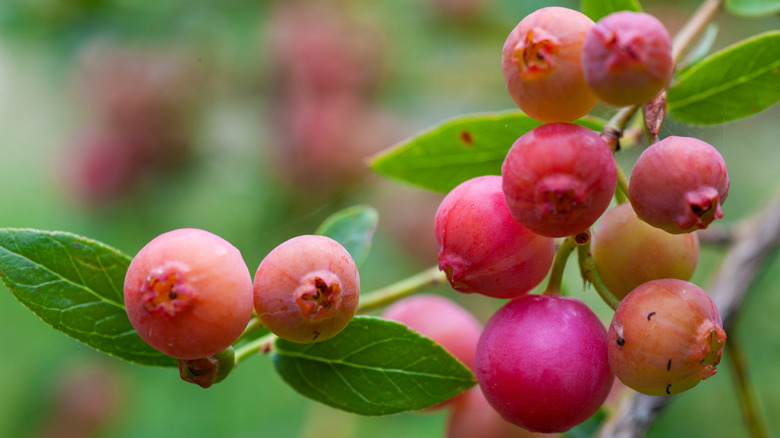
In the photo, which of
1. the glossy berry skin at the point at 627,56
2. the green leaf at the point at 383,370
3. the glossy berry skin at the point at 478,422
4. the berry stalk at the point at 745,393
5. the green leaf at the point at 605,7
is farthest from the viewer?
the berry stalk at the point at 745,393

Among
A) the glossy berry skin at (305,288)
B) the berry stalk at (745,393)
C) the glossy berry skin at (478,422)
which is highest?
the glossy berry skin at (305,288)

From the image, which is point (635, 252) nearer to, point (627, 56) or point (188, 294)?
point (627, 56)

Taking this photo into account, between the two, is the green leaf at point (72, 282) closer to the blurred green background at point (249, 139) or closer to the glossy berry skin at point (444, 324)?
the glossy berry skin at point (444, 324)

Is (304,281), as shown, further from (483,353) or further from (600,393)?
(600,393)

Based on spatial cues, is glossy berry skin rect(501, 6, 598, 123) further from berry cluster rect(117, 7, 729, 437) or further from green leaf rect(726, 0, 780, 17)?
green leaf rect(726, 0, 780, 17)

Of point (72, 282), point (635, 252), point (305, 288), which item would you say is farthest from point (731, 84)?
point (72, 282)

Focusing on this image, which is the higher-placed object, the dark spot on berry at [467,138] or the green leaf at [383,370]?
the dark spot on berry at [467,138]

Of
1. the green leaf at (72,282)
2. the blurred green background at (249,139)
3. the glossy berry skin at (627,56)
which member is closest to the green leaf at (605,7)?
the glossy berry skin at (627,56)

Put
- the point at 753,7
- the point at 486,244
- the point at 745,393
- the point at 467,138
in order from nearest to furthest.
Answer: the point at 486,244 → the point at 467,138 → the point at 753,7 → the point at 745,393
